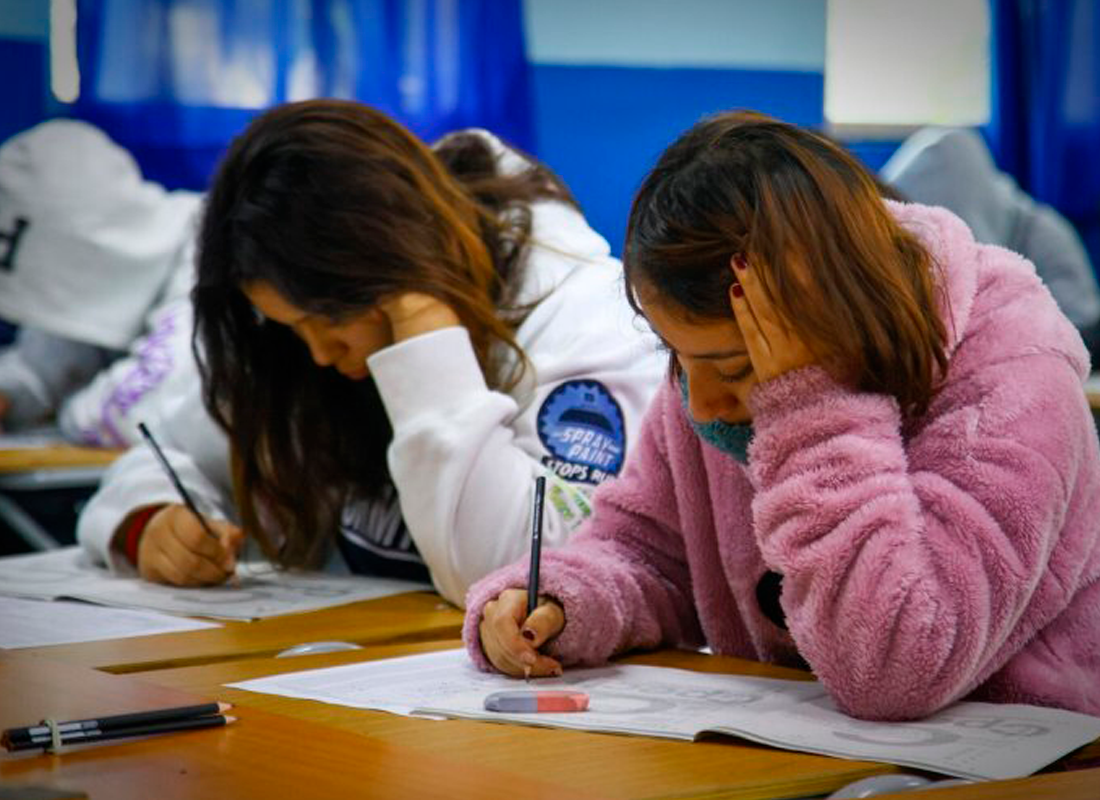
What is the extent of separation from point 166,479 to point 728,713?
1.15 meters

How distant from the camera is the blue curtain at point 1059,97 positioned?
15.5 ft

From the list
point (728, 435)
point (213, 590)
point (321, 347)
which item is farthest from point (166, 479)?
point (728, 435)

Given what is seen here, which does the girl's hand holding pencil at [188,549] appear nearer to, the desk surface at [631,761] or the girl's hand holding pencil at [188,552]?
the girl's hand holding pencil at [188,552]

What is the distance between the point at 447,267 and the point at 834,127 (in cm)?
271

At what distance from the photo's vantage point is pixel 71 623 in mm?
1686

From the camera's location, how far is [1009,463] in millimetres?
1173

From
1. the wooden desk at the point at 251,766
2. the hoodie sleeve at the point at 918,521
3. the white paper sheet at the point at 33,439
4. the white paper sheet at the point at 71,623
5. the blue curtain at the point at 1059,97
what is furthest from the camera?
the blue curtain at the point at 1059,97

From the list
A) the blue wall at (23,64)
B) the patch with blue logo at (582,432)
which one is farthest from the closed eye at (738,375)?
the blue wall at (23,64)

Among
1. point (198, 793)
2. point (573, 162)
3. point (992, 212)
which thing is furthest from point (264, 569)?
point (992, 212)

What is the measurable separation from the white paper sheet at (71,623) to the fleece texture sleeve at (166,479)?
0.24 metres

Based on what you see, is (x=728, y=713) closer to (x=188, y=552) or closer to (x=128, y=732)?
(x=128, y=732)

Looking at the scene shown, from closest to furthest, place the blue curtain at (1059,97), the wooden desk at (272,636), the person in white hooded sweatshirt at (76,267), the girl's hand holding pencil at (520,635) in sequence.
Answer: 1. the girl's hand holding pencil at (520,635)
2. the wooden desk at (272,636)
3. the person in white hooded sweatshirt at (76,267)
4. the blue curtain at (1059,97)

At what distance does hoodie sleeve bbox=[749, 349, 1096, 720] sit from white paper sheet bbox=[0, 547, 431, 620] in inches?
28.7

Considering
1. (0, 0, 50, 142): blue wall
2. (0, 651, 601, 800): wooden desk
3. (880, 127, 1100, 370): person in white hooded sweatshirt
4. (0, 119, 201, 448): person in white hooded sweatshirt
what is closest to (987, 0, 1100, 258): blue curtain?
(880, 127, 1100, 370): person in white hooded sweatshirt
